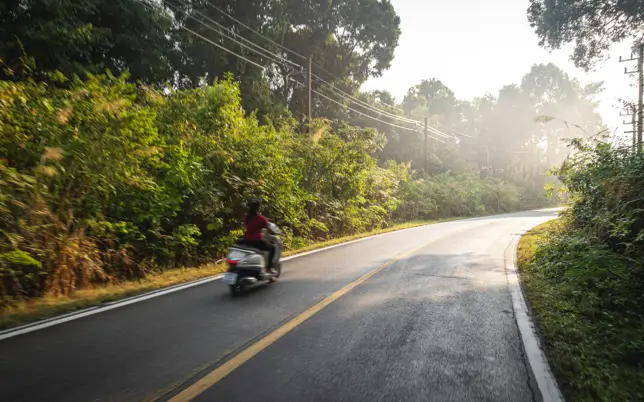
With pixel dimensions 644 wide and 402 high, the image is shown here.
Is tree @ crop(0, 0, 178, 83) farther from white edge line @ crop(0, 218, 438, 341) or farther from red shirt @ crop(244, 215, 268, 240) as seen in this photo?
red shirt @ crop(244, 215, 268, 240)

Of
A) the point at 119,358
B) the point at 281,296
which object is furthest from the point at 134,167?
the point at 119,358

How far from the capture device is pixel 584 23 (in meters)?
15.4

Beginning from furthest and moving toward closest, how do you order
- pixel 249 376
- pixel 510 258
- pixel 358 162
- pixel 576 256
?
pixel 358 162 → pixel 510 258 → pixel 576 256 → pixel 249 376

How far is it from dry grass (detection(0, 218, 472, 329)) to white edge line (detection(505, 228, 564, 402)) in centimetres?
560

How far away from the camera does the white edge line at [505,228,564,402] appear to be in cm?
333

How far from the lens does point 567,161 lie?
11.9 metres

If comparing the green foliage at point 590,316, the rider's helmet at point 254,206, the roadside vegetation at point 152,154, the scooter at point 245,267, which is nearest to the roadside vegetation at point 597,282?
the green foliage at point 590,316

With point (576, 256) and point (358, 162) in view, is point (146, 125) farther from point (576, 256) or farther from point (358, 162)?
point (358, 162)

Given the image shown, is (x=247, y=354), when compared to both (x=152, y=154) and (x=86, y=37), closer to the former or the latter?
(x=152, y=154)

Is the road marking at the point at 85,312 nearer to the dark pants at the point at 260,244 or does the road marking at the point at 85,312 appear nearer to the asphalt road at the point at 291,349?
the asphalt road at the point at 291,349

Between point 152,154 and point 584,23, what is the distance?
16.9 meters

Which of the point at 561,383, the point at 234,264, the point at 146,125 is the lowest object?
the point at 561,383

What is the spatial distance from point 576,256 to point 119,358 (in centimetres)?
855

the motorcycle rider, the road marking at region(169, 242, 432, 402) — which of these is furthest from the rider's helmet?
the road marking at region(169, 242, 432, 402)
